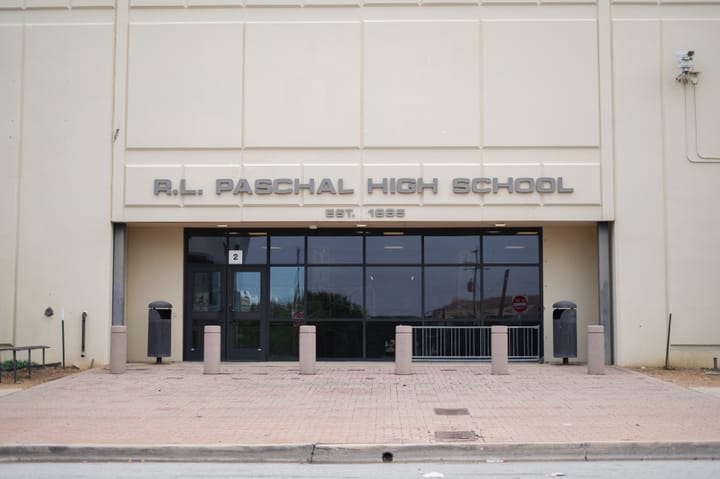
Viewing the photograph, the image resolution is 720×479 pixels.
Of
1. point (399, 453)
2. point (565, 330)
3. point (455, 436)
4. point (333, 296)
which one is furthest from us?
point (333, 296)

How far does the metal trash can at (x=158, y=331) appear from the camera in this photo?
65.8ft

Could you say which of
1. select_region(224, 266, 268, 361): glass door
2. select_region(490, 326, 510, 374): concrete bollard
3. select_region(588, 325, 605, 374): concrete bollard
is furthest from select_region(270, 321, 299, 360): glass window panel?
select_region(588, 325, 605, 374): concrete bollard

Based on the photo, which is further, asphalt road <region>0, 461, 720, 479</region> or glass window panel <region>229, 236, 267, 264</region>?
glass window panel <region>229, 236, 267, 264</region>

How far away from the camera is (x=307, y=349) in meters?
18.2

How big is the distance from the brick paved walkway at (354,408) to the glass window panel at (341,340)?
6.31ft

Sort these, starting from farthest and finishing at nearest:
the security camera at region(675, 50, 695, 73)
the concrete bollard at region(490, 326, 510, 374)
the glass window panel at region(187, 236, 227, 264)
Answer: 1. the glass window panel at region(187, 236, 227, 264)
2. the security camera at region(675, 50, 695, 73)
3. the concrete bollard at region(490, 326, 510, 374)

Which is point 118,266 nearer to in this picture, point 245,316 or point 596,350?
point 245,316

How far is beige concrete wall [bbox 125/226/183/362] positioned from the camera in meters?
21.1

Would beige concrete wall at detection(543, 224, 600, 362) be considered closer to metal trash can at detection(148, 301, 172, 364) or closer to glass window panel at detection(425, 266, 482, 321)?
glass window panel at detection(425, 266, 482, 321)

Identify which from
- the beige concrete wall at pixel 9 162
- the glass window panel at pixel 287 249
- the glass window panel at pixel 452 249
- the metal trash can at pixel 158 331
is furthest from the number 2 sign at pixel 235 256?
the beige concrete wall at pixel 9 162

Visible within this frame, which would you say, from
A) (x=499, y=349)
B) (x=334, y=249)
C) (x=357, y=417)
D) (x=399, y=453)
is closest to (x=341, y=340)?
(x=334, y=249)

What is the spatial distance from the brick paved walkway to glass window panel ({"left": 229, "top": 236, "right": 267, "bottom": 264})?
3298mm

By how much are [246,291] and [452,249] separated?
17.5ft

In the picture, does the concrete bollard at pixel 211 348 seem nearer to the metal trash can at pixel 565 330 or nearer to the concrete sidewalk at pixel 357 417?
the concrete sidewalk at pixel 357 417
